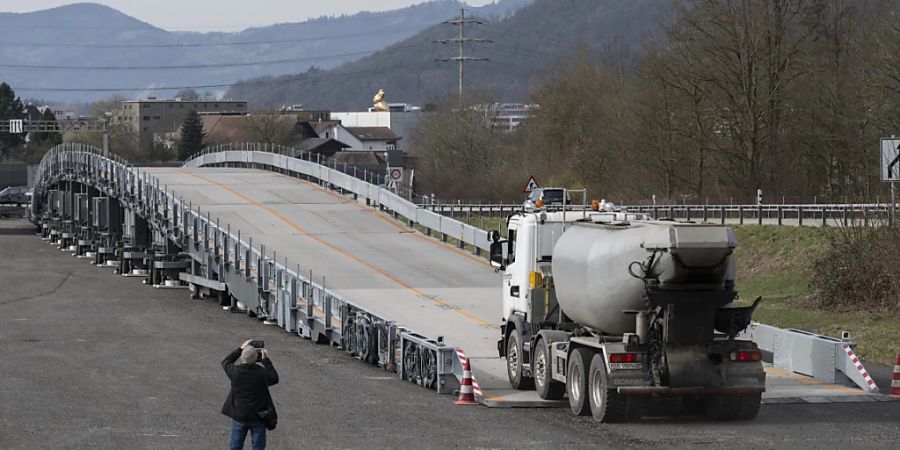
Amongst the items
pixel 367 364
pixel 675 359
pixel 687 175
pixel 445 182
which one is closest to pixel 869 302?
pixel 367 364

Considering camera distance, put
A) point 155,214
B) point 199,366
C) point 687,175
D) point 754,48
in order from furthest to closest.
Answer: point 687,175, point 754,48, point 155,214, point 199,366

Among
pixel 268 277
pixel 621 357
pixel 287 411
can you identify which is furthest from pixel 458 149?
pixel 621 357

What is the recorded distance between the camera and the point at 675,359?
19734 mm

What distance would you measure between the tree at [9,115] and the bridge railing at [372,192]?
337ft

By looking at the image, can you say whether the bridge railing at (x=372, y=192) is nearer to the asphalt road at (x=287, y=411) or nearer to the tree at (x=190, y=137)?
the asphalt road at (x=287, y=411)

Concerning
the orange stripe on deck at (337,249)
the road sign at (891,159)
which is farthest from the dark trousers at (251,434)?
the orange stripe on deck at (337,249)

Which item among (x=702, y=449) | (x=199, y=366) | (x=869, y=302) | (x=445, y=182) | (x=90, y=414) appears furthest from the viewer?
(x=445, y=182)

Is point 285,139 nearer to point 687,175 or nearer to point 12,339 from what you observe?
point 687,175

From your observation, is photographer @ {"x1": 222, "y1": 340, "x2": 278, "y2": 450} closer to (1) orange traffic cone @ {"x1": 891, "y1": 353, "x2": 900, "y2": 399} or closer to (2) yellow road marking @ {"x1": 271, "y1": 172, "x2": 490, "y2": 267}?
(1) orange traffic cone @ {"x1": 891, "y1": 353, "x2": 900, "y2": 399}

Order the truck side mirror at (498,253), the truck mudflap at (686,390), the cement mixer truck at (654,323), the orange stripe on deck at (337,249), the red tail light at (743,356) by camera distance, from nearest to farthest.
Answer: the cement mixer truck at (654,323)
the truck mudflap at (686,390)
the red tail light at (743,356)
the truck side mirror at (498,253)
the orange stripe on deck at (337,249)

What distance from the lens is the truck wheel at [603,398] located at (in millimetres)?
19922

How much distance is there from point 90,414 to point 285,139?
13734 cm

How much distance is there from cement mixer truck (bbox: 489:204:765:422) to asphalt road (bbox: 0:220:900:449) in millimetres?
516

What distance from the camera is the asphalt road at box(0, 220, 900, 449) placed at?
1917 cm
